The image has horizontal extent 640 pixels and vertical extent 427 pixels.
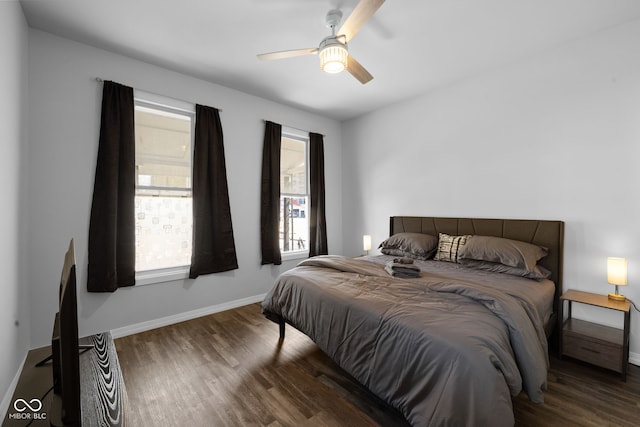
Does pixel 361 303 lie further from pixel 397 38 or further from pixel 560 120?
pixel 560 120

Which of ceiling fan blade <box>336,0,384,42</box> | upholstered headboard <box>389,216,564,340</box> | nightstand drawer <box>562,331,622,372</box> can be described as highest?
ceiling fan blade <box>336,0,384,42</box>

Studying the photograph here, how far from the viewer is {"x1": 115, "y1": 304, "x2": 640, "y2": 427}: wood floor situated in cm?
170

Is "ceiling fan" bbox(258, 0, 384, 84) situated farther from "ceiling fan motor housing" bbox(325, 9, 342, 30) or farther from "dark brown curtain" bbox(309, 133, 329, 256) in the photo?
"dark brown curtain" bbox(309, 133, 329, 256)

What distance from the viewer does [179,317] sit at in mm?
3180

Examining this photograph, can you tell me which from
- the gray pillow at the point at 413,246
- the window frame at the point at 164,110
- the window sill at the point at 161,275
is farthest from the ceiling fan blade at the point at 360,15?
the window sill at the point at 161,275

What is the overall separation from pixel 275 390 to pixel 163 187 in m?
2.46

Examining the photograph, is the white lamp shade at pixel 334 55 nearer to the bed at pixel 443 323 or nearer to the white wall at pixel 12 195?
the bed at pixel 443 323

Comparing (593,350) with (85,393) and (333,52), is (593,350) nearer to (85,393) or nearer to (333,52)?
(333,52)

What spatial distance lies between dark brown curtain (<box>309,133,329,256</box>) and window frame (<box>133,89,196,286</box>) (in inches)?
72.7

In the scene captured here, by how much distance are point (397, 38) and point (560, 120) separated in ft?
5.90

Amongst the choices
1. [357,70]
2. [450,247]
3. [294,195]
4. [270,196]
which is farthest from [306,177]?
[450,247]

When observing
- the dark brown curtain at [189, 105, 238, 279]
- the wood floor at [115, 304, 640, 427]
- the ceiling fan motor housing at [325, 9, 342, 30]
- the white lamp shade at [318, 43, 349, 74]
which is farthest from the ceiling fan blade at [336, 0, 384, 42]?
the wood floor at [115, 304, 640, 427]

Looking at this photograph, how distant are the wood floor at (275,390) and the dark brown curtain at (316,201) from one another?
1943 millimetres

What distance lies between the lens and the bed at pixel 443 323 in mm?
1275
